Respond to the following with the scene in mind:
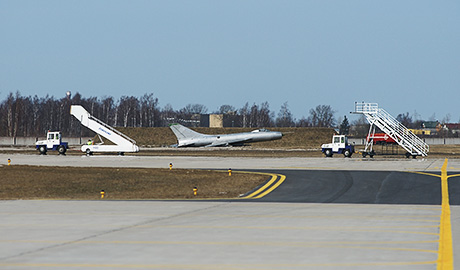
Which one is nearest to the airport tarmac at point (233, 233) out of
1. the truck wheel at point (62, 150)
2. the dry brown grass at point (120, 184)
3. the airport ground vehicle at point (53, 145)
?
the dry brown grass at point (120, 184)

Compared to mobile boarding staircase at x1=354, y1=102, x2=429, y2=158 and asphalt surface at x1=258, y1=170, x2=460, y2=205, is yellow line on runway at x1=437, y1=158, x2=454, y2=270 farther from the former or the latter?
mobile boarding staircase at x1=354, y1=102, x2=429, y2=158

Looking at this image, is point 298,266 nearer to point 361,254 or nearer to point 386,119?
point 361,254

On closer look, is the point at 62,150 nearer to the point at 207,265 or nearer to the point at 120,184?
the point at 120,184

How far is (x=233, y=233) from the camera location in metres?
17.0

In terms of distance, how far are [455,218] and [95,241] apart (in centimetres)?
1216

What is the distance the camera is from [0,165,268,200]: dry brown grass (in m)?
30.0

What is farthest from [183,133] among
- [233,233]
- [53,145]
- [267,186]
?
[233,233]

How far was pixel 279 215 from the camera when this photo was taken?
21391 mm

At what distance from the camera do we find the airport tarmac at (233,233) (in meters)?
13.0

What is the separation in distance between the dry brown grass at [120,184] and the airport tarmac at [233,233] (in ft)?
11.9

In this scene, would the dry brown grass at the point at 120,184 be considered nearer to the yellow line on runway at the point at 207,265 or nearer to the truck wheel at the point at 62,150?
the yellow line on runway at the point at 207,265

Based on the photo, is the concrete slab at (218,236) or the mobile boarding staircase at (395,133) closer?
the concrete slab at (218,236)

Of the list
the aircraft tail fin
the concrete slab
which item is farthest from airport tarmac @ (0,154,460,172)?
the aircraft tail fin

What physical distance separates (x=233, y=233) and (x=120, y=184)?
57.8 ft
